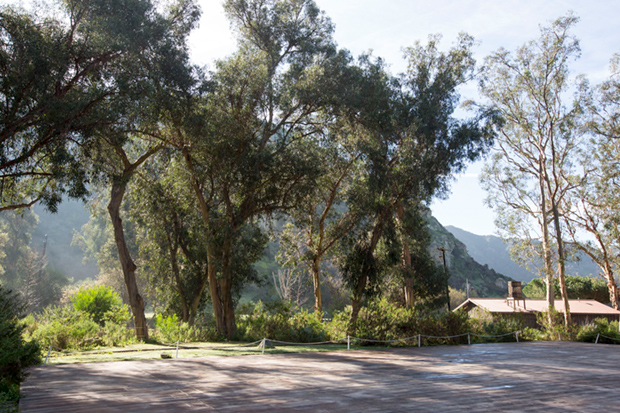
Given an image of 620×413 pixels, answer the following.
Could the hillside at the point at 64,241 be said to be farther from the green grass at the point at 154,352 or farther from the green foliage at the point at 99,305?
the green grass at the point at 154,352

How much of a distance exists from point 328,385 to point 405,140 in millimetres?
12595

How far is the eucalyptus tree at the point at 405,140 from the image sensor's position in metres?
18.9

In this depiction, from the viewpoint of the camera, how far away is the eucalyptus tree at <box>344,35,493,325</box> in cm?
1886

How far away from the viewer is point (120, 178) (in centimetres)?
1734

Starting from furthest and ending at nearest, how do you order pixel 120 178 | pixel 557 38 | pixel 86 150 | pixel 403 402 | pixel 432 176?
1. pixel 557 38
2. pixel 432 176
3. pixel 120 178
4. pixel 86 150
5. pixel 403 402

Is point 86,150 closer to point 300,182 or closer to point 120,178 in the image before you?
point 120,178

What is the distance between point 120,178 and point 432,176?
1257 centimetres

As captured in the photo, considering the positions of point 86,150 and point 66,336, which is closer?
point 86,150

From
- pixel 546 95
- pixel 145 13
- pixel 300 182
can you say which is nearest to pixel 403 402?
pixel 300 182

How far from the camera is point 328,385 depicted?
902cm

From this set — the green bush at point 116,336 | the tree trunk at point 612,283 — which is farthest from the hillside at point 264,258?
the green bush at point 116,336

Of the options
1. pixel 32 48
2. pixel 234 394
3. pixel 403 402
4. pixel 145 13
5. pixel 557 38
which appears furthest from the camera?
pixel 557 38

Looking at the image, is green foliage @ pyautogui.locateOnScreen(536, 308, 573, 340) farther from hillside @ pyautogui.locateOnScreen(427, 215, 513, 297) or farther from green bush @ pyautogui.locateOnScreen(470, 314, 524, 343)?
hillside @ pyautogui.locateOnScreen(427, 215, 513, 297)

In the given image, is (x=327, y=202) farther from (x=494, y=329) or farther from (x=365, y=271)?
(x=494, y=329)
